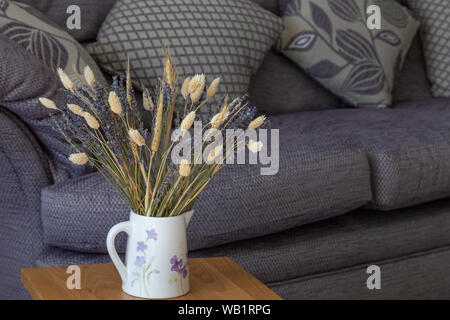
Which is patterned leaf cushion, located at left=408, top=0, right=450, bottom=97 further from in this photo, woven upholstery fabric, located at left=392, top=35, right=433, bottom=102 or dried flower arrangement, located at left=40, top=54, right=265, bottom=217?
dried flower arrangement, located at left=40, top=54, right=265, bottom=217

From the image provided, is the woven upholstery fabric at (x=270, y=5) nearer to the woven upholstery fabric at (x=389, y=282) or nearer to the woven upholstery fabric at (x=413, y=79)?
the woven upholstery fabric at (x=413, y=79)

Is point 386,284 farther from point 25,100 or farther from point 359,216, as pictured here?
point 25,100

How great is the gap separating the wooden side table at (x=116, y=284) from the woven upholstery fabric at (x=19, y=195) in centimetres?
34

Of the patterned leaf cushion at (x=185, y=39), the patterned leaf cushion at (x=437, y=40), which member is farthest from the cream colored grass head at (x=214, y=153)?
the patterned leaf cushion at (x=437, y=40)

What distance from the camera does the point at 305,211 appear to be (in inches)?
56.9

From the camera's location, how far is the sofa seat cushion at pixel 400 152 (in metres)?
1.57

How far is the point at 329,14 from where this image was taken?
221cm

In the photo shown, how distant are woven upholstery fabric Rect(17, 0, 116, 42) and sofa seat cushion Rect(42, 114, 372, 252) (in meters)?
0.67

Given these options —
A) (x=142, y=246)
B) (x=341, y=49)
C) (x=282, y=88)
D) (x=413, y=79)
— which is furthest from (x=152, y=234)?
(x=413, y=79)

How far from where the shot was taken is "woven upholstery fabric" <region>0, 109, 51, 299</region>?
4.33 ft

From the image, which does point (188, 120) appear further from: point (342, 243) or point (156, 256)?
point (342, 243)

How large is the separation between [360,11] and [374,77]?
9.4 inches

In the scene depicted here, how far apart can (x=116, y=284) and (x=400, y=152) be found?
86 centimetres
